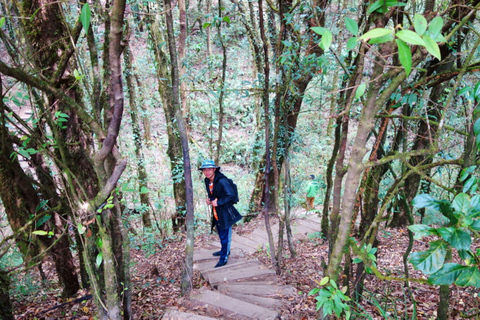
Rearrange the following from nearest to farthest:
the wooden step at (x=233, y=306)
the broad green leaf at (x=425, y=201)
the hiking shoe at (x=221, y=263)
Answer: the broad green leaf at (x=425, y=201), the wooden step at (x=233, y=306), the hiking shoe at (x=221, y=263)

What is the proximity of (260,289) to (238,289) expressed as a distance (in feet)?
0.99

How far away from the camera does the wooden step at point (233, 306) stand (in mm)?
3172

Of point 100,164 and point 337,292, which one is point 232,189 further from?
point 337,292

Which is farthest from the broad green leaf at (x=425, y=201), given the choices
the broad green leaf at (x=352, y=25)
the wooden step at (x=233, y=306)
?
the wooden step at (x=233, y=306)

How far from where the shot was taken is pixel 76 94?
3508mm

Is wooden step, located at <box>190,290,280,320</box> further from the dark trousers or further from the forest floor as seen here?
the dark trousers

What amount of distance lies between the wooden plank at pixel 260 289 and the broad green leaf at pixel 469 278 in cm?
296

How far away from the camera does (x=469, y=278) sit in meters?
1.10

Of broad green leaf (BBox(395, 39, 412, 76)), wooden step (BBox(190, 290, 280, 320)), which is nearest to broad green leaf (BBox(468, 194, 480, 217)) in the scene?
broad green leaf (BBox(395, 39, 412, 76))

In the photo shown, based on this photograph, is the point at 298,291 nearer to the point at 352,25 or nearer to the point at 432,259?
the point at 432,259

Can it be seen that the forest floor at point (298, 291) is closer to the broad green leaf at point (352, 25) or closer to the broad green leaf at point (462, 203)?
the broad green leaf at point (462, 203)

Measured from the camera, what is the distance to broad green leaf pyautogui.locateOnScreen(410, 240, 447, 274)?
1.17 metres

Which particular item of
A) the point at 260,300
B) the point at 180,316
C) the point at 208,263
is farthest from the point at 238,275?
the point at 180,316

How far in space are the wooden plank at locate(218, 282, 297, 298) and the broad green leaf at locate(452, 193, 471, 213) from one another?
3.04 metres
